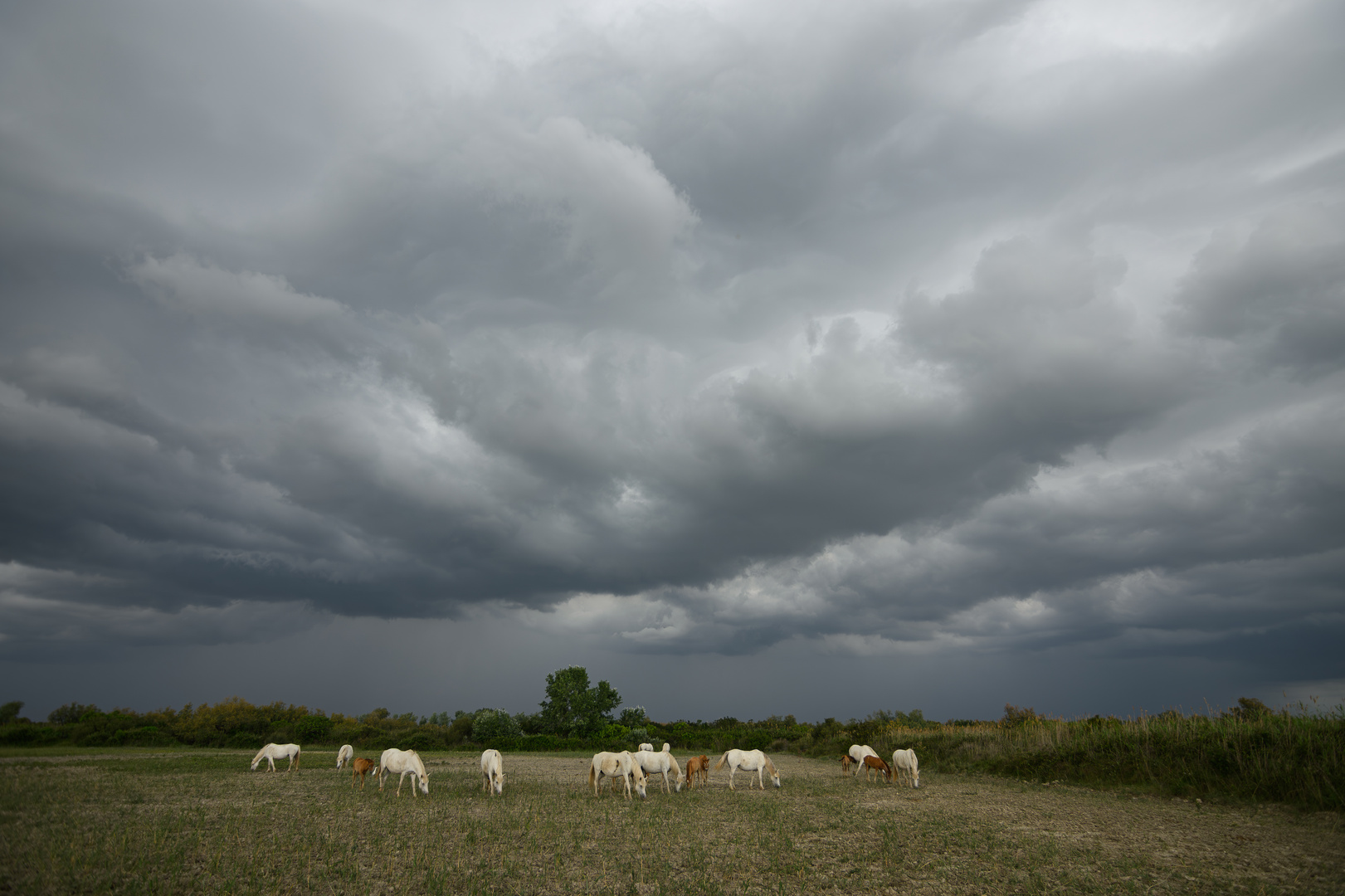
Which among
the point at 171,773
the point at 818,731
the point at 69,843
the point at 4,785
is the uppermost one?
the point at 4,785

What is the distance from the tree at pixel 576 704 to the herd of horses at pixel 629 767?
40.8 m

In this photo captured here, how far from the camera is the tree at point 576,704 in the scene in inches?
2630

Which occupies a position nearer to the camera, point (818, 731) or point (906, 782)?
point (906, 782)

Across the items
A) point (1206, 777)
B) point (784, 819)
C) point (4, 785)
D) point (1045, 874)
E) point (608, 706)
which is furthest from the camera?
point (608, 706)

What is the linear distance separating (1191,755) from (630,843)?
66.5 ft

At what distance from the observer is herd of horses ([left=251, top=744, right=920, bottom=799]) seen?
20.8 metres

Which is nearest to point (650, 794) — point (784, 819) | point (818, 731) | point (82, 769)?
point (784, 819)

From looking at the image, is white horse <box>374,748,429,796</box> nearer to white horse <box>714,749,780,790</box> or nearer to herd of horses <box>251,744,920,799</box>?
herd of horses <box>251,744,920,799</box>

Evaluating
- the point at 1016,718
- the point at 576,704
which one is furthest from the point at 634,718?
the point at 1016,718

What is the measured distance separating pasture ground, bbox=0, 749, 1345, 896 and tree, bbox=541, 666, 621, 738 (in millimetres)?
49719

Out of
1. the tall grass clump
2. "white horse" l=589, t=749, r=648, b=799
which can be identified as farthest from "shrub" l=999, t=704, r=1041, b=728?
"white horse" l=589, t=749, r=648, b=799

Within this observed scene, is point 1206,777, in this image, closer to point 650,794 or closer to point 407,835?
point 650,794

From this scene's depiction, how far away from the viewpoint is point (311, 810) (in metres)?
16.5

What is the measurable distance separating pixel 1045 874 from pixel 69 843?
16.8 metres
